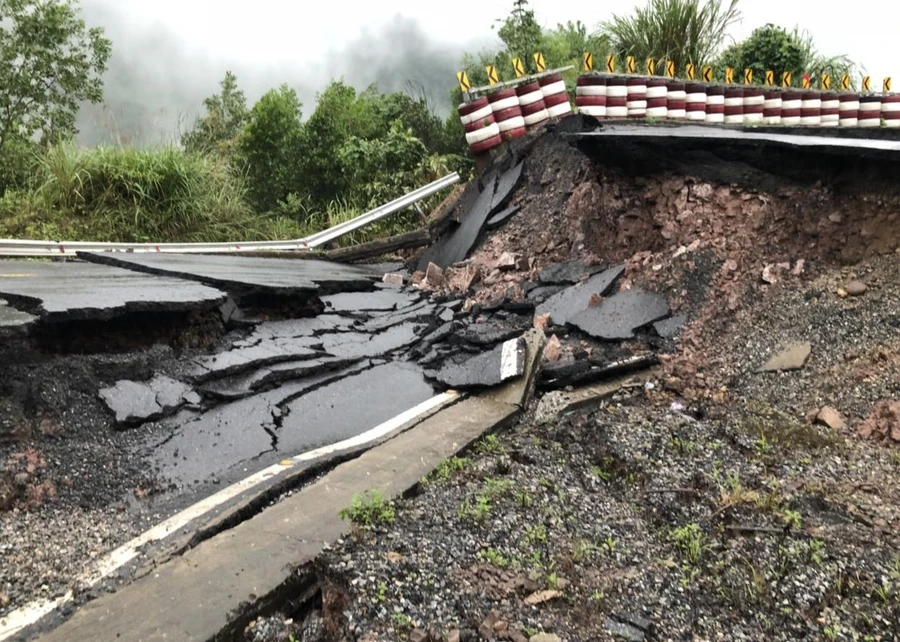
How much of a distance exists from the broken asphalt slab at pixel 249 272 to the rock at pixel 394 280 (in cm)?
12

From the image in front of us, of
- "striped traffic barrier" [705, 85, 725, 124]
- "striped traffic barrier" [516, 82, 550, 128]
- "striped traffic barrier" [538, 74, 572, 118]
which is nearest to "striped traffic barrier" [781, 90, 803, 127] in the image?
"striped traffic barrier" [705, 85, 725, 124]

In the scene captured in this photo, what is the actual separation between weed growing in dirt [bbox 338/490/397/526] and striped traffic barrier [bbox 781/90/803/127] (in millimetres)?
11909

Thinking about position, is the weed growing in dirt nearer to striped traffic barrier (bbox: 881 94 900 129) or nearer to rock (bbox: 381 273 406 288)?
rock (bbox: 381 273 406 288)

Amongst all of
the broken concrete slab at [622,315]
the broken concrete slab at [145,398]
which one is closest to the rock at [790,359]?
the broken concrete slab at [622,315]

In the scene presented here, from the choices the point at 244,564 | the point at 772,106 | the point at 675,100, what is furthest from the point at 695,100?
the point at 244,564

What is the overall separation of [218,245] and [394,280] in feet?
7.29

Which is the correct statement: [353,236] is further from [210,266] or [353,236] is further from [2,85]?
[2,85]

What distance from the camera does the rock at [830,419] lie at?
396 cm

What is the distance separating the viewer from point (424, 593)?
250 cm

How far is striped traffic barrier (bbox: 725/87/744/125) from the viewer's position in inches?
440

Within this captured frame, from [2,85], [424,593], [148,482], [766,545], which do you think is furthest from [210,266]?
[2,85]

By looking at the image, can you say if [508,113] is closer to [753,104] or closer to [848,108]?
[753,104]

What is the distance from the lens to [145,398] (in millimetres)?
4004

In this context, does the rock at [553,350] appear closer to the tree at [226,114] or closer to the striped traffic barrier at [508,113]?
the striped traffic barrier at [508,113]
